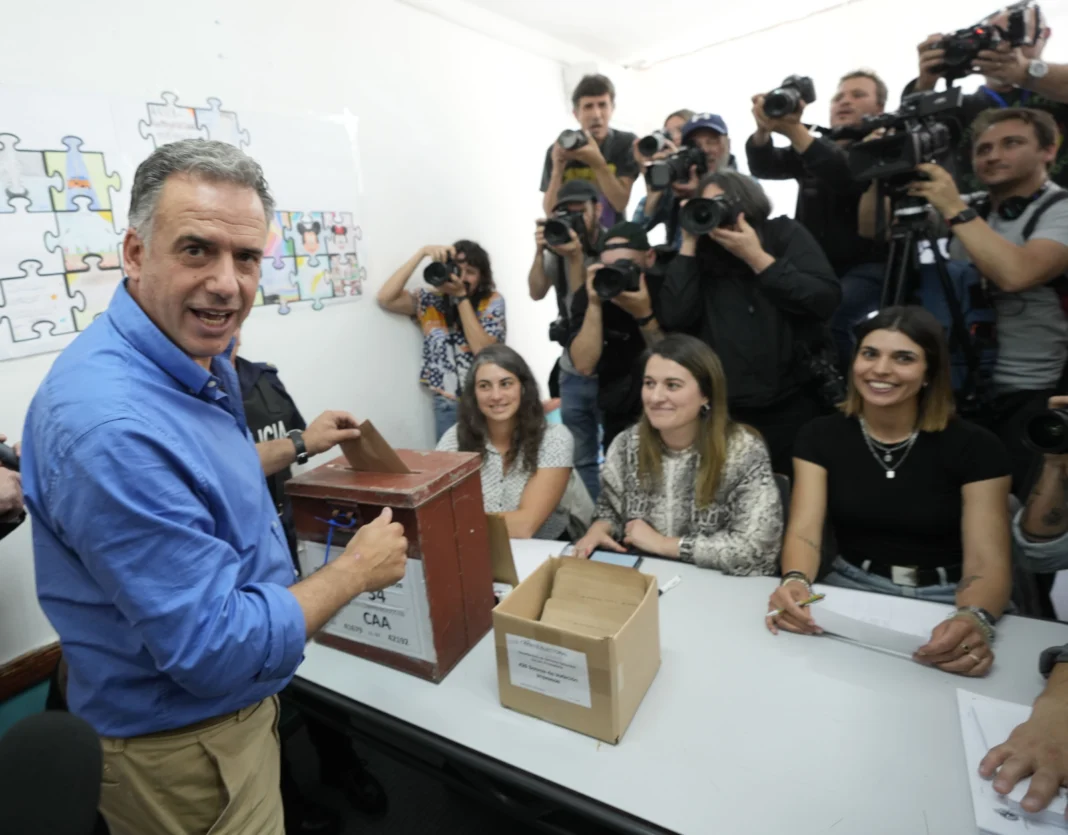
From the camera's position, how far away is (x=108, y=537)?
2.31ft

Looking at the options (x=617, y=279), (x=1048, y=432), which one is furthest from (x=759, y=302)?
(x=1048, y=432)

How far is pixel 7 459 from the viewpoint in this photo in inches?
48.4

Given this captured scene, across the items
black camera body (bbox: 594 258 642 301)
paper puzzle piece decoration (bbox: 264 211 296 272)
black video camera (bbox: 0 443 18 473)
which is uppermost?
paper puzzle piece decoration (bbox: 264 211 296 272)

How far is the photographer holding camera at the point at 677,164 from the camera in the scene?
2.21 m

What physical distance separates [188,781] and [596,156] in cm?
250

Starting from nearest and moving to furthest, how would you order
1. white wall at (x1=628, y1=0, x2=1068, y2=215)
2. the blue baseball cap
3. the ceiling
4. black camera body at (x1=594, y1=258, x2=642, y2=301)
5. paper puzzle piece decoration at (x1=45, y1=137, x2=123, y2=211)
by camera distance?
paper puzzle piece decoration at (x1=45, y1=137, x2=123, y2=211) → black camera body at (x1=594, y1=258, x2=642, y2=301) → the blue baseball cap → the ceiling → white wall at (x1=628, y1=0, x2=1068, y2=215)

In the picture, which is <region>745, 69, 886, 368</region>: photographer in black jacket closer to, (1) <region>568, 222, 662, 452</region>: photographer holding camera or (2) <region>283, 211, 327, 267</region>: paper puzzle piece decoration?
(1) <region>568, 222, 662, 452</region>: photographer holding camera

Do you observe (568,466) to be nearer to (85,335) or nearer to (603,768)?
(603,768)

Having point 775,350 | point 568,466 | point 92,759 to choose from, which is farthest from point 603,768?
point 775,350

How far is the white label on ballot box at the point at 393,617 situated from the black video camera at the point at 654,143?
1.89 metres

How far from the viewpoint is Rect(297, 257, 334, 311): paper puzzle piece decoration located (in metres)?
2.52

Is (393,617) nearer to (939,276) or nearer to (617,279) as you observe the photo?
(617,279)

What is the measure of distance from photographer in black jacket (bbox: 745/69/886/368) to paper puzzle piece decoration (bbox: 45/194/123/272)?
2141 mm

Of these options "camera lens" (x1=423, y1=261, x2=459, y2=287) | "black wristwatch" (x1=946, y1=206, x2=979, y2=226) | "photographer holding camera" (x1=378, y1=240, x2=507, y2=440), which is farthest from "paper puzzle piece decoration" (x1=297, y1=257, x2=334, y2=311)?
"black wristwatch" (x1=946, y1=206, x2=979, y2=226)
